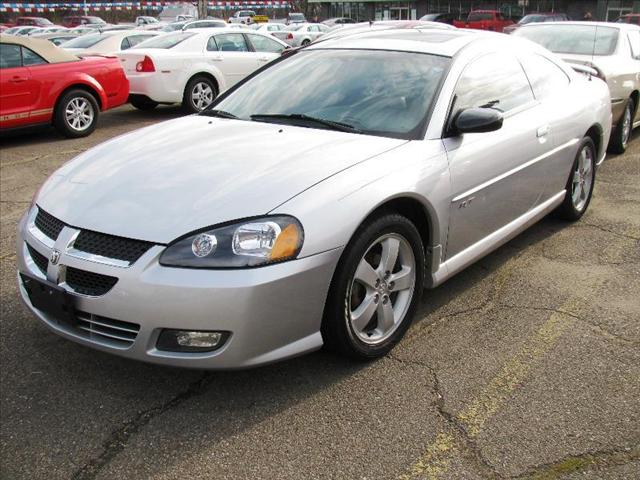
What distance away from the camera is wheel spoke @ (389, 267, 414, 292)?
3.28 metres

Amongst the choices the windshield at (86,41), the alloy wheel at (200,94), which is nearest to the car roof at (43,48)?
the alloy wheel at (200,94)

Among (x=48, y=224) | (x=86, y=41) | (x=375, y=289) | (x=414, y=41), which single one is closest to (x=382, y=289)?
(x=375, y=289)

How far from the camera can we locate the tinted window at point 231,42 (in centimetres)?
1138

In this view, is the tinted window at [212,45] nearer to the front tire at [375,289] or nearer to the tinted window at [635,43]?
the tinted window at [635,43]

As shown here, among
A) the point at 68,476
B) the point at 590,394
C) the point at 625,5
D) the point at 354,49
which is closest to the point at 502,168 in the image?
the point at 354,49

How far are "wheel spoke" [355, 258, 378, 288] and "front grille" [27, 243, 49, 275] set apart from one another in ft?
4.66

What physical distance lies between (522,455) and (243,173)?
170cm

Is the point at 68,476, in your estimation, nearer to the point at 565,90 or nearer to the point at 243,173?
the point at 243,173

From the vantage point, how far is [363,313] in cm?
312

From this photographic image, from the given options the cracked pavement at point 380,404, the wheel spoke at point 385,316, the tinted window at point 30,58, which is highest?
the tinted window at point 30,58

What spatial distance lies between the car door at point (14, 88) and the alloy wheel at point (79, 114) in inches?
22.8

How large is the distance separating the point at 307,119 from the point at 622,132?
5533 millimetres

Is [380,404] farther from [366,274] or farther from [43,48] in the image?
[43,48]

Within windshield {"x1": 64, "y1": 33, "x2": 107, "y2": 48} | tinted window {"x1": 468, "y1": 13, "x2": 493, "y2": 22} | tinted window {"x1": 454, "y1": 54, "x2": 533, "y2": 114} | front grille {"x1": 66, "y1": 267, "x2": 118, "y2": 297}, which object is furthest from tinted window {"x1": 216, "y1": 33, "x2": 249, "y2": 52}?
tinted window {"x1": 468, "y1": 13, "x2": 493, "y2": 22}
